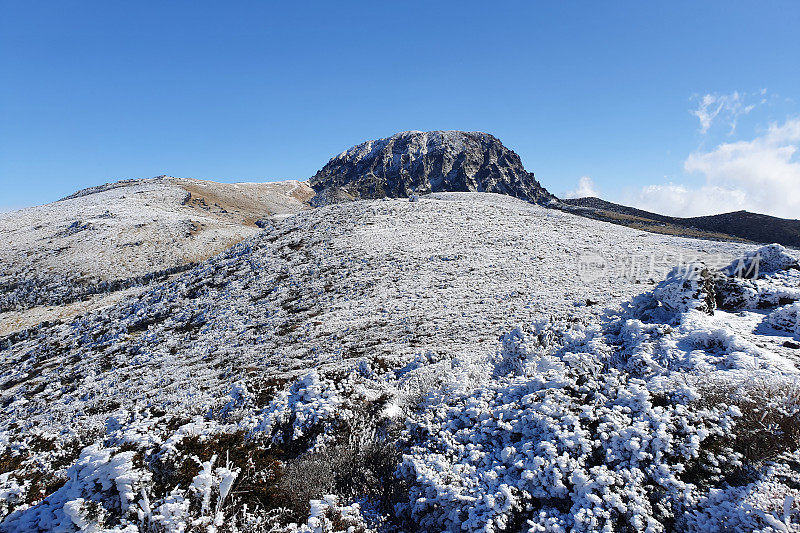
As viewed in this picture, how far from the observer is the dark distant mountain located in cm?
8619

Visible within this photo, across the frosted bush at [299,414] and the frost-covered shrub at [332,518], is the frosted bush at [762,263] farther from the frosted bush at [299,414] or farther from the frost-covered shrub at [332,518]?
the frost-covered shrub at [332,518]

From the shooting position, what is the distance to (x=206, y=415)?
42.9 ft

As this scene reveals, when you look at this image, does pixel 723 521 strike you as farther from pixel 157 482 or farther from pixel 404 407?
pixel 157 482

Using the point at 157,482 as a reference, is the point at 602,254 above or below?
above

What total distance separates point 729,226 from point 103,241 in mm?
149265

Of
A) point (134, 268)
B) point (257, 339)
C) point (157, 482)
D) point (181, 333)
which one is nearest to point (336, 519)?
point (157, 482)

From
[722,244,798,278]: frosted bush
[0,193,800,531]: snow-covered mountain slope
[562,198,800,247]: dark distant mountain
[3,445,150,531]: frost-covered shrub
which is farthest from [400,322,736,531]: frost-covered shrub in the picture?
[562,198,800,247]: dark distant mountain

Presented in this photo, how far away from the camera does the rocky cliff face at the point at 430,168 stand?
15125 cm

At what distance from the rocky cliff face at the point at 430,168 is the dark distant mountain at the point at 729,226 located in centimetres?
3975

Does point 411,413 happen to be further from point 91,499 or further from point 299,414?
point 91,499

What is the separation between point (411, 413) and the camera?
1159 centimetres

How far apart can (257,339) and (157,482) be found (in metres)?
13.5

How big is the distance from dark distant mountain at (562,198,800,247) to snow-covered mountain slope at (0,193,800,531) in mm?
85026

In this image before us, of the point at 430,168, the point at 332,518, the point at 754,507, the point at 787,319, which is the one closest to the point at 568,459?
the point at 754,507
